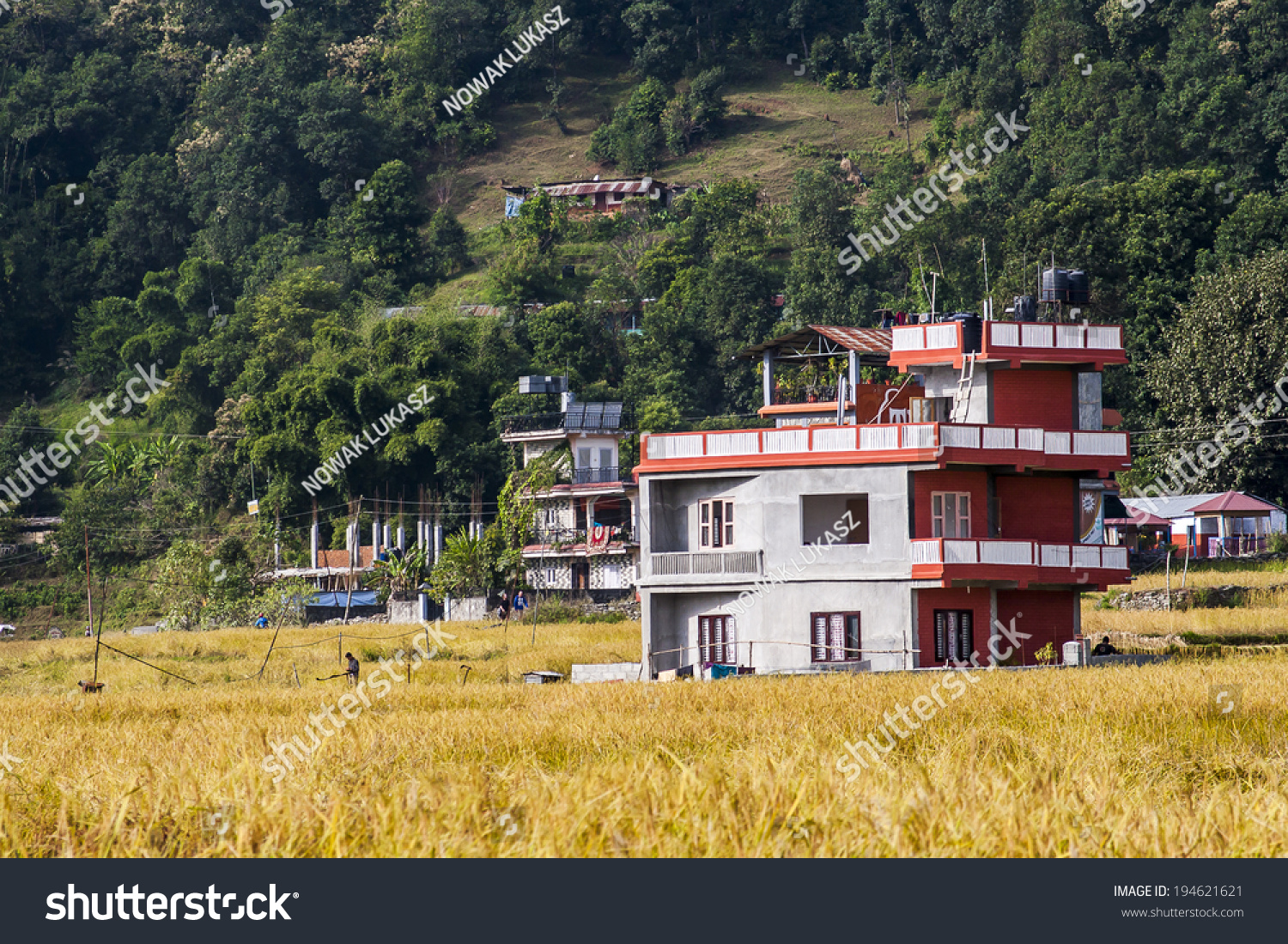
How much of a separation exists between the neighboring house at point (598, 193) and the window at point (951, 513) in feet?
277

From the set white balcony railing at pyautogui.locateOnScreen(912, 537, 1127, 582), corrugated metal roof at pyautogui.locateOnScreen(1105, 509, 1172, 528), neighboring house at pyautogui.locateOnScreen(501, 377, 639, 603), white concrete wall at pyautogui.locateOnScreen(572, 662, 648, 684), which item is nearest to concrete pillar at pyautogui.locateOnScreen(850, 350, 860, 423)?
white balcony railing at pyautogui.locateOnScreen(912, 537, 1127, 582)

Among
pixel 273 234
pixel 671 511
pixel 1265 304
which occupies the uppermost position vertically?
pixel 273 234

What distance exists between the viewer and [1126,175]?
303 ft

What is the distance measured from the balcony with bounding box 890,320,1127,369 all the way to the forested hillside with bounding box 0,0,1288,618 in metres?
27.0

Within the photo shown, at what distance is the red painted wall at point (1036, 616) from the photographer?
119ft

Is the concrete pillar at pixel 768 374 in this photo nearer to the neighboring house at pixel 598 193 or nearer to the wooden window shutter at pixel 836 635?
the wooden window shutter at pixel 836 635

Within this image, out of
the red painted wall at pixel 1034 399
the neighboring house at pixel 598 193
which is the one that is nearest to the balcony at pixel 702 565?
the red painted wall at pixel 1034 399

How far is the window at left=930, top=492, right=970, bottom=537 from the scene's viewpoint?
116 feet

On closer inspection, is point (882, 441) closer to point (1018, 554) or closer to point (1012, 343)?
point (1018, 554)

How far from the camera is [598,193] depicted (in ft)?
400

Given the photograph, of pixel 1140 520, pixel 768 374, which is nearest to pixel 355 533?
pixel 1140 520

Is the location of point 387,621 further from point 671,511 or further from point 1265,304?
point 1265,304

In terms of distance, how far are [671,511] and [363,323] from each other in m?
64.4
